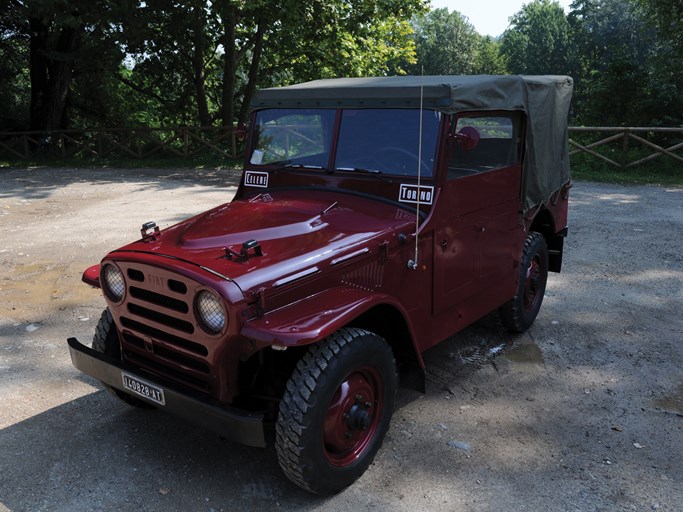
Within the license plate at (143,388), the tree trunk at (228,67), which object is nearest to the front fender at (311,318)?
the license plate at (143,388)

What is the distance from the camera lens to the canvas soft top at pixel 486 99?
391 centimetres

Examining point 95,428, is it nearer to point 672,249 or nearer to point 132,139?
point 672,249

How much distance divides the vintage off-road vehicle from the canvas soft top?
0.02 meters

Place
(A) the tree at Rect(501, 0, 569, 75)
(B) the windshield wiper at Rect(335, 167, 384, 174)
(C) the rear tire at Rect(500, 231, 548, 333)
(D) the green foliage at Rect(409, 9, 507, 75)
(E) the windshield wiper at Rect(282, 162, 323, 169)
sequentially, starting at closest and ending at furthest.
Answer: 1. (B) the windshield wiper at Rect(335, 167, 384, 174)
2. (E) the windshield wiper at Rect(282, 162, 323, 169)
3. (C) the rear tire at Rect(500, 231, 548, 333)
4. (A) the tree at Rect(501, 0, 569, 75)
5. (D) the green foliage at Rect(409, 9, 507, 75)

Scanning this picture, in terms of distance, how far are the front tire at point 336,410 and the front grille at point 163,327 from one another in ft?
1.67

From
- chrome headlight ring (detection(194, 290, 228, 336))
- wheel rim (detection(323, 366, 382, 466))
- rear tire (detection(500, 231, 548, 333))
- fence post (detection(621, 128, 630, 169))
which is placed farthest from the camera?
fence post (detection(621, 128, 630, 169))

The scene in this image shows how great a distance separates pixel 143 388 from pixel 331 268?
3.85 ft

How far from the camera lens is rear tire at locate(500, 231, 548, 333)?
5.14 meters

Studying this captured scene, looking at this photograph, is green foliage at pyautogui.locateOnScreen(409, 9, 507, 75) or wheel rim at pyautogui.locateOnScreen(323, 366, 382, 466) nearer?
wheel rim at pyautogui.locateOnScreen(323, 366, 382, 466)

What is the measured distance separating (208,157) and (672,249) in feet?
44.8

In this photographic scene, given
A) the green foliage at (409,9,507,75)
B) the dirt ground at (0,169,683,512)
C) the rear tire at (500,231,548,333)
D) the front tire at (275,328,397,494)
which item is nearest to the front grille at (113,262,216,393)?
the front tire at (275,328,397,494)

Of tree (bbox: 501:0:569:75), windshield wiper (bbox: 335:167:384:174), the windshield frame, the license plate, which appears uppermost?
tree (bbox: 501:0:569:75)

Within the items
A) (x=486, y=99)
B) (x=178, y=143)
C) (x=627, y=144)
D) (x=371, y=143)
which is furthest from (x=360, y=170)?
(x=178, y=143)

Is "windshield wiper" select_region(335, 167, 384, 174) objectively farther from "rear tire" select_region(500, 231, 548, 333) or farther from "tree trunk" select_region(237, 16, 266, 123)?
"tree trunk" select_region(237, 16, 266, 123)
